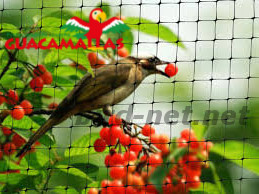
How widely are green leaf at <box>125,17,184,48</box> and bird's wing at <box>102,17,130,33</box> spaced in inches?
4.0

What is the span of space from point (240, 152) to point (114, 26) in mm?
823

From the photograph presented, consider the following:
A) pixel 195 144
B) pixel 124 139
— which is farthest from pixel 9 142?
pixel 195 144

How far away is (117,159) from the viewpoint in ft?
5.13

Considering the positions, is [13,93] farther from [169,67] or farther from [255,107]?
[255,107]

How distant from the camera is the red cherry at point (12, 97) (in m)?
1.82

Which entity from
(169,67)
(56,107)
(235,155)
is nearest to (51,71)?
(56,107)

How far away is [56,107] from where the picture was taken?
201 cm

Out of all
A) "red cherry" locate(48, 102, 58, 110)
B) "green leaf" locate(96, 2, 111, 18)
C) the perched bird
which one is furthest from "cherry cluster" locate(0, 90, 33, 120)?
"green leaf" locate(96, 2, 111, 18)

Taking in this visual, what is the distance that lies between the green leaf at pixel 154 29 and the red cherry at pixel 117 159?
43cm

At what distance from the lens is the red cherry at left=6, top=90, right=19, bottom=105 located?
1.82 meters

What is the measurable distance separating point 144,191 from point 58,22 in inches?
23.8

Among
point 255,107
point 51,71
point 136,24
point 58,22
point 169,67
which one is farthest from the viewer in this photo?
point 255,107

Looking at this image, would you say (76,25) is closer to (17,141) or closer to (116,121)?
(116,121)

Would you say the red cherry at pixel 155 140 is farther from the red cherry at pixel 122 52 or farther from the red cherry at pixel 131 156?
the red cherry at pixel 122 52
